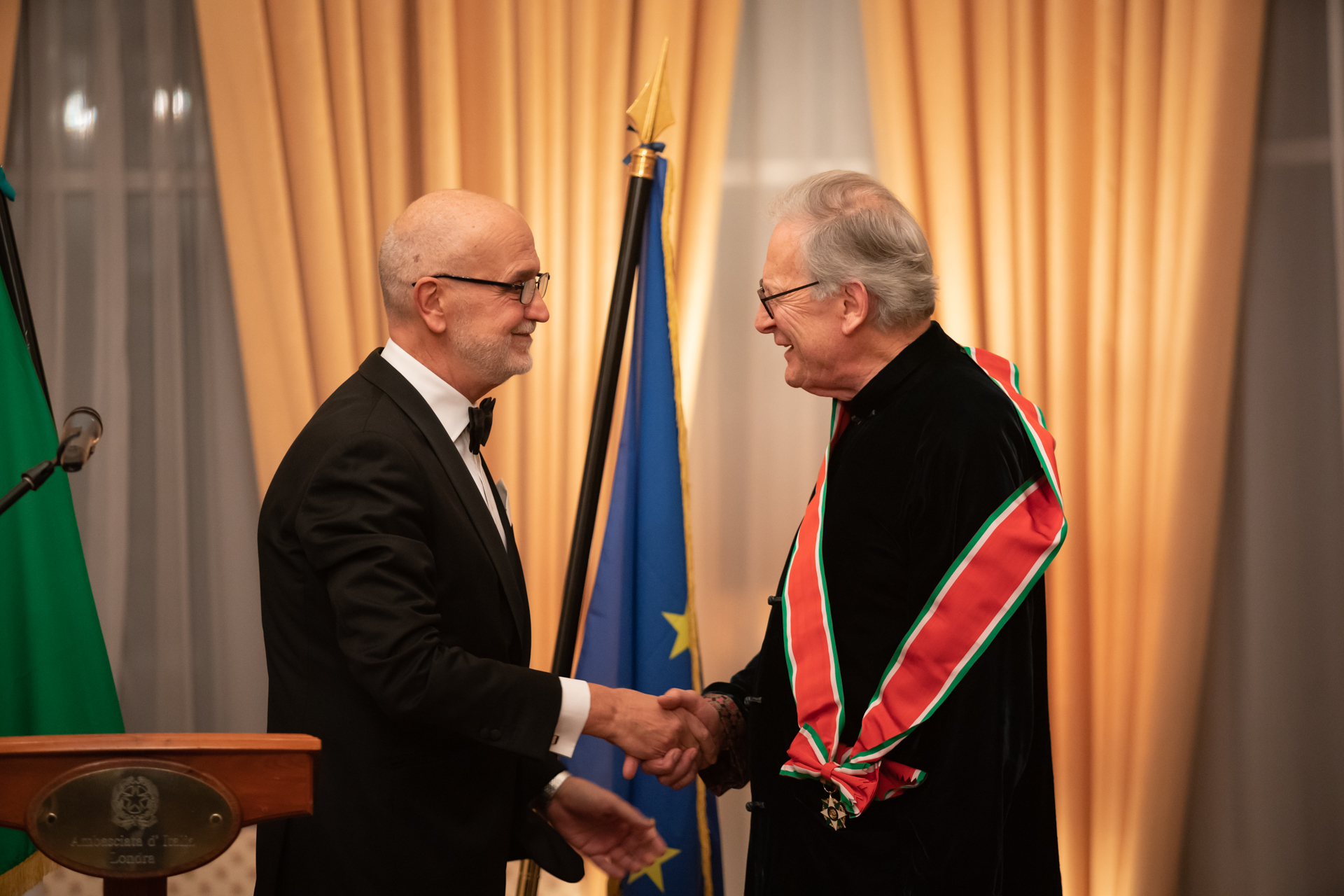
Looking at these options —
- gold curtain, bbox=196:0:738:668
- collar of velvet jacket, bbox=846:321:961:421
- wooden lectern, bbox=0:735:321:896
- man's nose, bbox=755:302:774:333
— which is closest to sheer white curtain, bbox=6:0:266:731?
gold curtain, bbox=196:0:738:668

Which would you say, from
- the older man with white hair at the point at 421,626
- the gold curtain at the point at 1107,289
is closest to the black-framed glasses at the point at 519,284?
the older man with white hair at the point at 421,626

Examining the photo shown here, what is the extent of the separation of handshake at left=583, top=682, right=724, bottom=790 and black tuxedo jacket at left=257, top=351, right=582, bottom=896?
0.13 m

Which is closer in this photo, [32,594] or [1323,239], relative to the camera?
[32,594]

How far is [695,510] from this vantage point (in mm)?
2910

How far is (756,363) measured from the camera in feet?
9.56

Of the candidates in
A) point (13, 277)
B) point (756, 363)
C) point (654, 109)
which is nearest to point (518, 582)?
point (654, 109)

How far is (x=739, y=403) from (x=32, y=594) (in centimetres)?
188

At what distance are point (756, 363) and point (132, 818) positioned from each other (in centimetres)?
214

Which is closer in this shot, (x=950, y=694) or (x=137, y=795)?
(x=137, y=795)

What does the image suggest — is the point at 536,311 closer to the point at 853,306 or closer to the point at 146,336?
the point at 853,306

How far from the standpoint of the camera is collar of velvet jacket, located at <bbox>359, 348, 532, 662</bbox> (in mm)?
1583

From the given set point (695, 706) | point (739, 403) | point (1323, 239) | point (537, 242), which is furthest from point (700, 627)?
point (1323, 239)

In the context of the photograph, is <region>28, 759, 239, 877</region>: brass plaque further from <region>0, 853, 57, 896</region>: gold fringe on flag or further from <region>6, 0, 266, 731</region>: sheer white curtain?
<region>6, 0, 266, 731</region>: sheer white curtain

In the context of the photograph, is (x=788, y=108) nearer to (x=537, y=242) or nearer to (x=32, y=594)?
(x=537, y=242)
